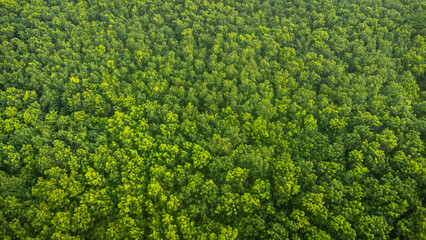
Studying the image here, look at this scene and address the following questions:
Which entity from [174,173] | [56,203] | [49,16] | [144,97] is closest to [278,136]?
[174,173]

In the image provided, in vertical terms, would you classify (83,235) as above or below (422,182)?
below

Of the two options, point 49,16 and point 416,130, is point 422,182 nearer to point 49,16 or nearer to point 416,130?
point 416,130

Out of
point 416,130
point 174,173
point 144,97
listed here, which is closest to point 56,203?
point 174,173

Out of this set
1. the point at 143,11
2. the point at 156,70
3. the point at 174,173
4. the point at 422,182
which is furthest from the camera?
the point at 143,11

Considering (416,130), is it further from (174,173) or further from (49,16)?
(49,16)

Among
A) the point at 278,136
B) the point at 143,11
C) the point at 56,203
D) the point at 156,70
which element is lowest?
the point at 56,203

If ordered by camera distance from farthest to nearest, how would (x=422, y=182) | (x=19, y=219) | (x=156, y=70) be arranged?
(x=156, y=70) → (x=422, y=182) → (x=19, y=219)

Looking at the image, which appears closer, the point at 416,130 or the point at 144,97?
the point at 416,130
